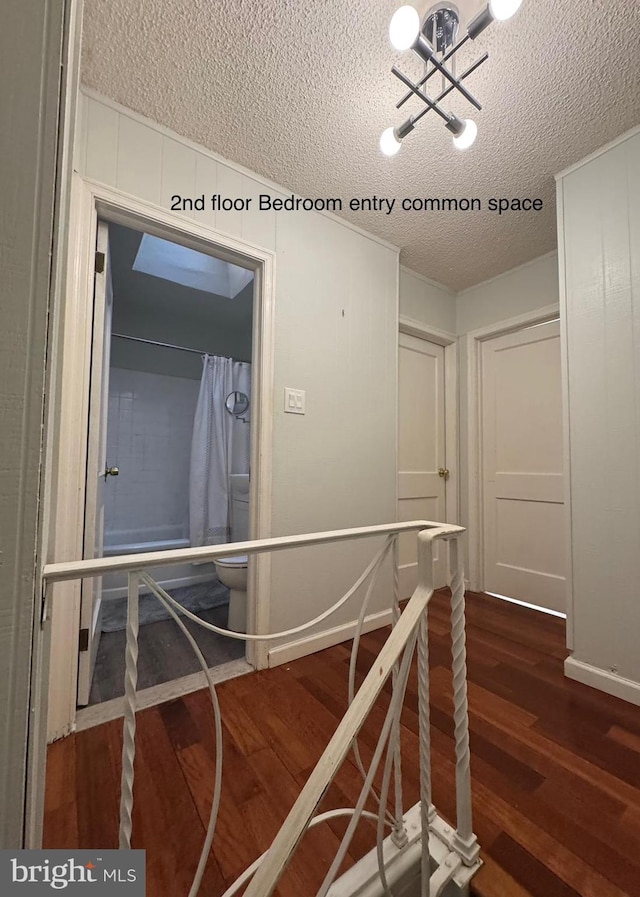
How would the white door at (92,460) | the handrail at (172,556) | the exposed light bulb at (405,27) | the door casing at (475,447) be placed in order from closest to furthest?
the handrail at (172,556)
the exposed light bulb at (405,27)
the white door at (92,460)
the door casing at (475,447)

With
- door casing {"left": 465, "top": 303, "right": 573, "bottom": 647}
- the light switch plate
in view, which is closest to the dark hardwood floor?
door casing {"left": 465, "top": 303, "right": 573, "bottom": 647}

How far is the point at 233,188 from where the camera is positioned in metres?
1.69

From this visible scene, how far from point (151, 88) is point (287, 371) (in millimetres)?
1183

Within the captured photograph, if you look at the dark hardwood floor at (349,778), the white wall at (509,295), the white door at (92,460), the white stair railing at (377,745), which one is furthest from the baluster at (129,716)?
the white wall at (509,295)

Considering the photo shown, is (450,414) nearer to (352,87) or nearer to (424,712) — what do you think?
(352,87)

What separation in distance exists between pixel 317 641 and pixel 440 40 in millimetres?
2461

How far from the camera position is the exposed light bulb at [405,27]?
0.97m

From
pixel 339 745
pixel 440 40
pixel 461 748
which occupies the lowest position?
pixel 461 748

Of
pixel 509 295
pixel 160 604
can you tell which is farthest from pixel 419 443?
pixel 160 604

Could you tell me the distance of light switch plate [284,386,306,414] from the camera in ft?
5.92

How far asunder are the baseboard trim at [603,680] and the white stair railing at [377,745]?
109 cm

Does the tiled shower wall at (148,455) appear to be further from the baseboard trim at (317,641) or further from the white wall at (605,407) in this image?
the white wall at (605,407)

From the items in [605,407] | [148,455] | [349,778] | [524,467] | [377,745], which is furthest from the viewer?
[148,455]

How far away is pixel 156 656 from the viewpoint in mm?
1767
